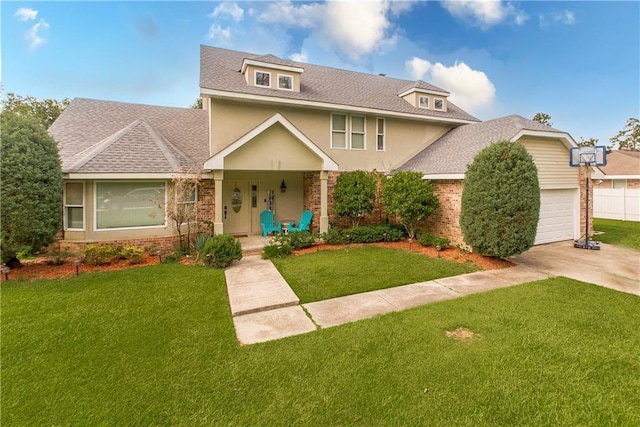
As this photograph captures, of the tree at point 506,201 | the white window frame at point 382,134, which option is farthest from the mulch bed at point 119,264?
the white window frame at point 382,134

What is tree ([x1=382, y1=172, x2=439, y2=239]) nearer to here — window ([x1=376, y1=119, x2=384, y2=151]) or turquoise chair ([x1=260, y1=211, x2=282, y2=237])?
window ([x1=376, y1=119, x2=384, y2=151])

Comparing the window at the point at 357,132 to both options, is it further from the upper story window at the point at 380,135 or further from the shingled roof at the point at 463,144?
the shingled roof at the point at 463,144

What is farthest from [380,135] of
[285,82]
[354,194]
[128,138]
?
[128,138]

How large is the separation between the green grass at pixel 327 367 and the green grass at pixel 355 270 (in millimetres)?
1620

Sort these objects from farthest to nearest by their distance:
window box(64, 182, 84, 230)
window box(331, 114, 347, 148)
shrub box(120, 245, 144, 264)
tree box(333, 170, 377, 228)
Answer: window box(331, 114, 347, 148) → tree box(333, 170, 377, 228) → window box(64, 182, 84, 230) → shrub box(120, 245, 144, 264)

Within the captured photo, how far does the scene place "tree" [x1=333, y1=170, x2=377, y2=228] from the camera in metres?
11.7

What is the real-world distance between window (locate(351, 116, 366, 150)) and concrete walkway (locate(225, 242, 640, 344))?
7.42 meters

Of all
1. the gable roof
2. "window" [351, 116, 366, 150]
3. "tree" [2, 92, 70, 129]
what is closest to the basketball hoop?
"window" [351, 116, 366, 150]

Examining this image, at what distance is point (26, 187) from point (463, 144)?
15.2 m

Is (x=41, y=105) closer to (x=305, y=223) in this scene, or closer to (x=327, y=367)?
(x=305, y=223)

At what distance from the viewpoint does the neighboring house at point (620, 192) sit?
19531 millimetres

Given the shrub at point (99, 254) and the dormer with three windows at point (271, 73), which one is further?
the dormer with three windows at point (271, 73)

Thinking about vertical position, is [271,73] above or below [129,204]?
above

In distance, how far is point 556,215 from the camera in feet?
39.8
